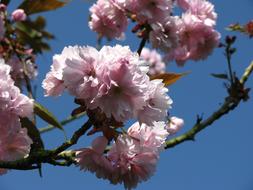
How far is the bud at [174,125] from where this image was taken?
3.66 meters

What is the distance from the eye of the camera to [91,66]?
1.55m

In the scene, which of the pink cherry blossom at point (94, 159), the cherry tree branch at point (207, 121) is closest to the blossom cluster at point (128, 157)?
the pink cherry blossom at point (94, 159)

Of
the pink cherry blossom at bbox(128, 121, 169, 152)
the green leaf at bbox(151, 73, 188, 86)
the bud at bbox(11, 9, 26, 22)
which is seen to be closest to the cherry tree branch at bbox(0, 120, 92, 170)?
the pink cherry blossom at bbox(128, 121, 169, 152)

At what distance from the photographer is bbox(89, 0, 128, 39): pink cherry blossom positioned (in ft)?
9.67

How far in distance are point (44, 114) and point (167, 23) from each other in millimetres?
1115

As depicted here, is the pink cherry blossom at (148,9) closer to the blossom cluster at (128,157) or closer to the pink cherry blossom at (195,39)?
the pink cherry blossom at (195,39)

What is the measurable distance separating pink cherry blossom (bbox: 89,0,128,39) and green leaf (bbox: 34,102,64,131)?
1087 millimetres

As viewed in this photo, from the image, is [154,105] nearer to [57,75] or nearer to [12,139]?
[57,75]

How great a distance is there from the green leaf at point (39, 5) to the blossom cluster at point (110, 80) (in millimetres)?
1521

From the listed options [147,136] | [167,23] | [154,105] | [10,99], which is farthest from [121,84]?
[167,23]

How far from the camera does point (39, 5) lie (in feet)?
10.5

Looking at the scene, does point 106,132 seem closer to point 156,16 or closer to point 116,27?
point 156,16

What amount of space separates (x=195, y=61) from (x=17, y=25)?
140 centimetres

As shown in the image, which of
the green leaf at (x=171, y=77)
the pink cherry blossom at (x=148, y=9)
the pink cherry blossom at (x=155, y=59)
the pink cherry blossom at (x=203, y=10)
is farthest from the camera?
the pink cherry blossom at (x=155, y=59)
